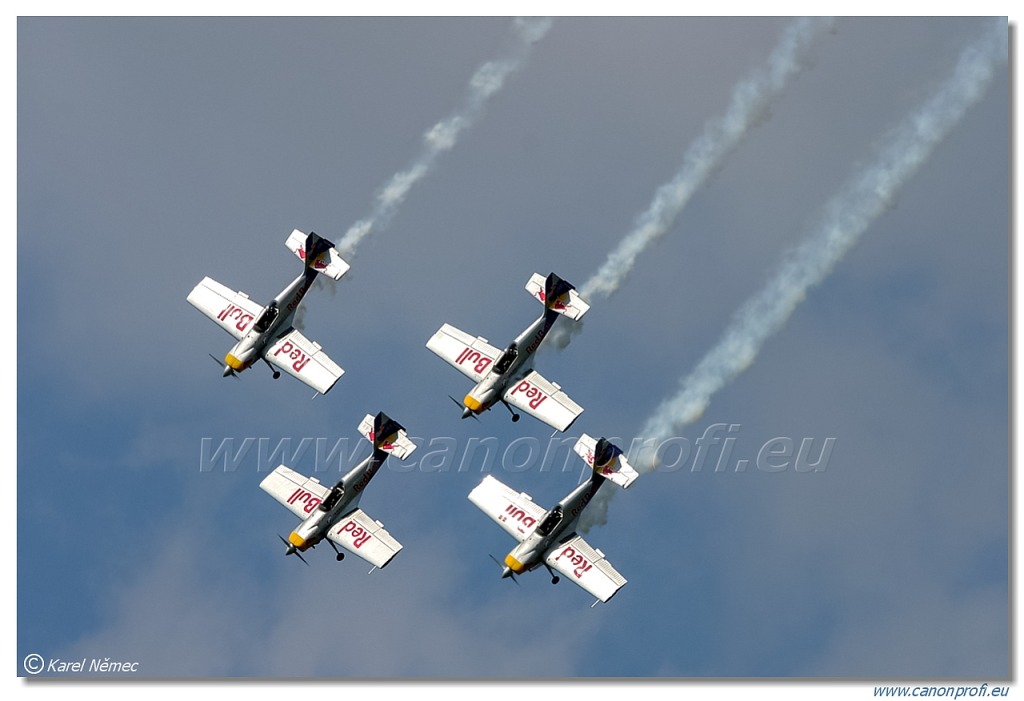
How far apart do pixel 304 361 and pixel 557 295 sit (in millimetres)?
11894

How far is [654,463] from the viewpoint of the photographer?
81.4 meters

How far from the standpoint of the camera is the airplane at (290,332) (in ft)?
286

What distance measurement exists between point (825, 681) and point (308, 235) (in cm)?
3112

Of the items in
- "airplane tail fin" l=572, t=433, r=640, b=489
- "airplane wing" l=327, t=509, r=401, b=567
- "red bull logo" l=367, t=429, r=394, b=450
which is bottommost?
"airplane wing" l=327, t=509, r=401, b=567

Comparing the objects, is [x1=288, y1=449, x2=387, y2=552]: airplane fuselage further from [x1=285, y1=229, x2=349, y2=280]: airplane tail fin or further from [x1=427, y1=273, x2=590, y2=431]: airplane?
[x1=285, y1=229, x2=349, y2=280]: airplane tail fin

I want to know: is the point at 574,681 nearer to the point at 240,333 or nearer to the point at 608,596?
the point at 608,596

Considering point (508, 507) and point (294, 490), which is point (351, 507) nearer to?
point (294, 490)

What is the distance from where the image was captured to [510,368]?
86.8 metres

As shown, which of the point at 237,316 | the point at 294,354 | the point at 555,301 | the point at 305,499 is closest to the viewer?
the point at 305,499

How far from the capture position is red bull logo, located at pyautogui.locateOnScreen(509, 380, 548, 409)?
86125 mm

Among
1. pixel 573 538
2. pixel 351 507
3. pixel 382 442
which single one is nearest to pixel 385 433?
pixel 382 442

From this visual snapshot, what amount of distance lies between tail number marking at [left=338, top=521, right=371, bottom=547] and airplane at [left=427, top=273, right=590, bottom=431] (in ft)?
22.4

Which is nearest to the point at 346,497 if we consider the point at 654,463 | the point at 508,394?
the point at 508,394

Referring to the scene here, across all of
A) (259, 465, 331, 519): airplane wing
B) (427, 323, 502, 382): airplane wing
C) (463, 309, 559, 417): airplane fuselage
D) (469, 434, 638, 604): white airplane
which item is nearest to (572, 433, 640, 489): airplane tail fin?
(469, 434, 638, 604): white airplane
